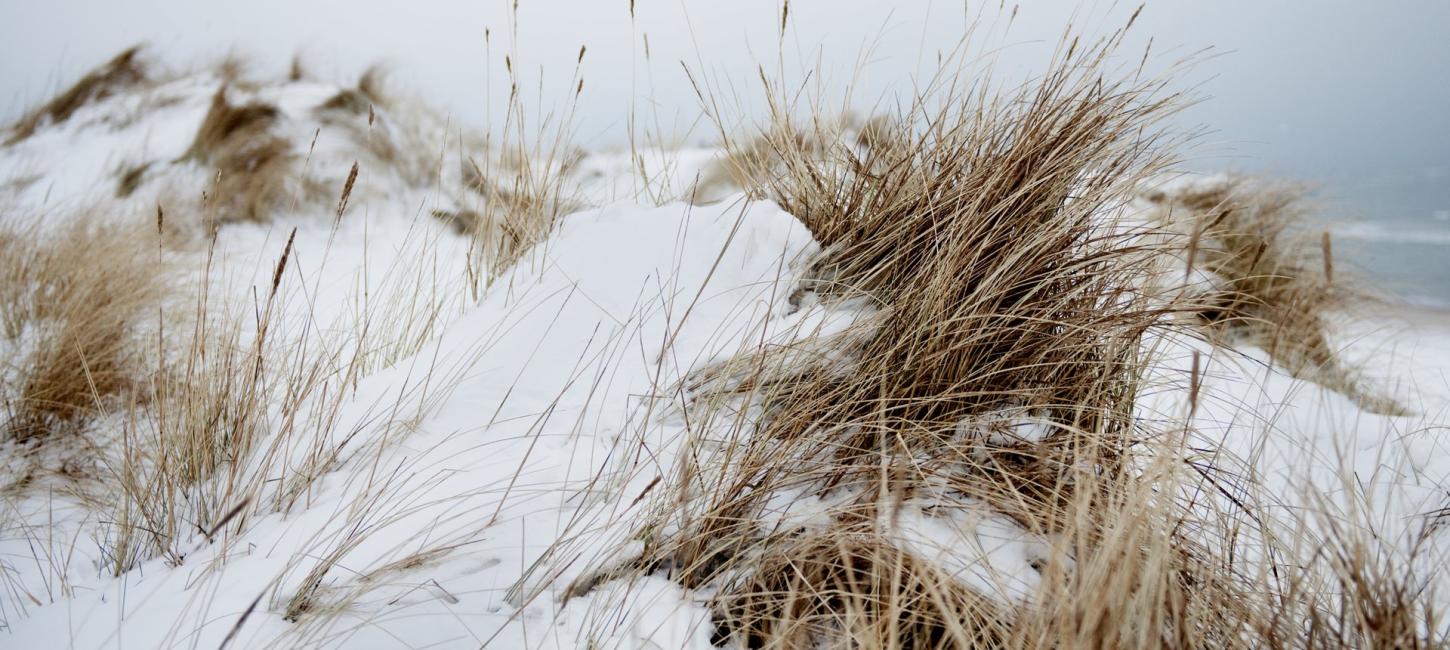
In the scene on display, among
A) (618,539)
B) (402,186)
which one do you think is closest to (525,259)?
(618,539)

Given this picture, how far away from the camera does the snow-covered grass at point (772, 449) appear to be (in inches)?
35.2

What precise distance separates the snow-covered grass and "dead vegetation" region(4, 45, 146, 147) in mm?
3924

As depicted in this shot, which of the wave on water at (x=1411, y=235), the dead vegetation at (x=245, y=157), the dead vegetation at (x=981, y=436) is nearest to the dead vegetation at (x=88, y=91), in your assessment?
the dead vegetation at (x=245, y=157)

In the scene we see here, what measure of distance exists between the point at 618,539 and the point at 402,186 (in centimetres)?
432

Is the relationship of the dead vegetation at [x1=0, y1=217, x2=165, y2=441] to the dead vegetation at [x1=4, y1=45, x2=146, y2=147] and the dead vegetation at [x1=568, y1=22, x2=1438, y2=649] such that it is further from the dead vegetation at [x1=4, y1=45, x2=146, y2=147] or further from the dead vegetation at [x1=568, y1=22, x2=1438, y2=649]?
the dead vegetation at [x1=4, y1=45, x2=146, y2=147]

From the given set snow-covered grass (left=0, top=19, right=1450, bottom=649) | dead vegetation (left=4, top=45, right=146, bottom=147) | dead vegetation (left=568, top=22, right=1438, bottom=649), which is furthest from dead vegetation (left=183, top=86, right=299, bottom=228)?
dead vegetation (left=568, top=22, right=1438, bottom=649)

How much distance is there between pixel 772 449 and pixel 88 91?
669cm

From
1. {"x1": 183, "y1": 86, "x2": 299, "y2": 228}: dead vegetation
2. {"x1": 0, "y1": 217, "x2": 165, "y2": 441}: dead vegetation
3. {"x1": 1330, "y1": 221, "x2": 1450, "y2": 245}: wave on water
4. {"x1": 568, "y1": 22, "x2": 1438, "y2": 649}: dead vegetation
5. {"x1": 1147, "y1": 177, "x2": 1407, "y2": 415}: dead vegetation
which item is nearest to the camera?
{"x1": 568, "y1": 22, "x2": 1438, "y2": 649}: dead vegetation

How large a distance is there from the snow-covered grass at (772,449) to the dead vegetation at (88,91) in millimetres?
3924

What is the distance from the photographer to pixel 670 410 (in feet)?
4.43

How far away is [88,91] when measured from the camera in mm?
5230

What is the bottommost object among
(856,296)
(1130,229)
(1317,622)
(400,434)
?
(400,434)

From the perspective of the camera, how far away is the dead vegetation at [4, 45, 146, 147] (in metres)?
5.04

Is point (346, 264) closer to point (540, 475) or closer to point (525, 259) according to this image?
point (525, 259)
